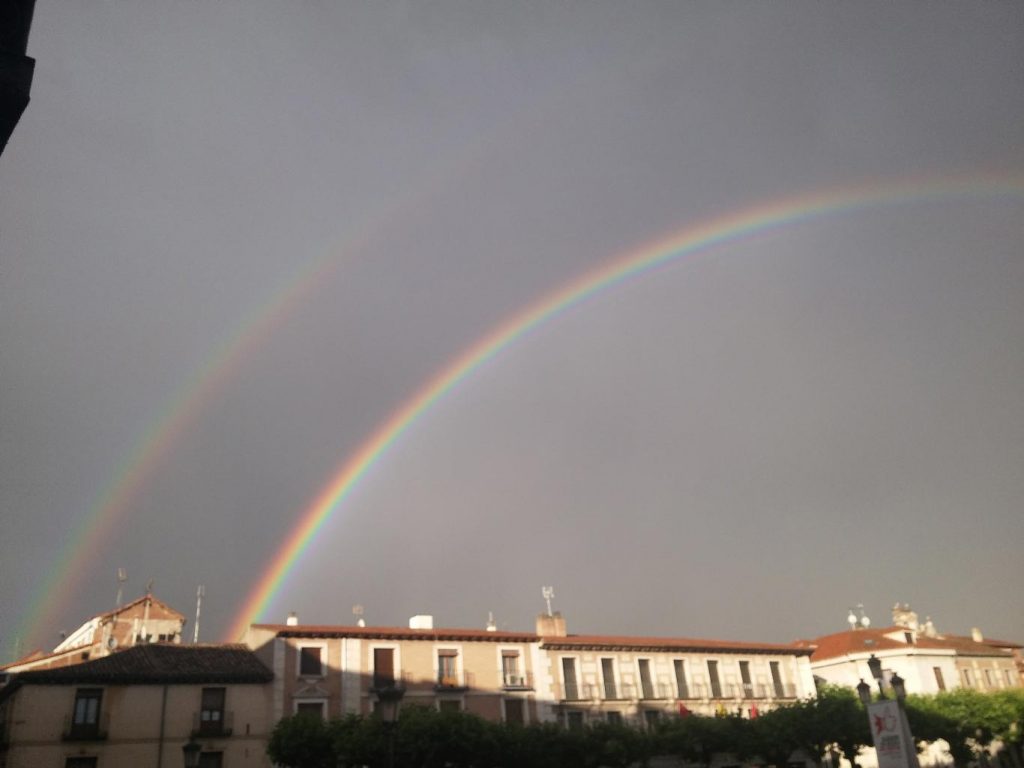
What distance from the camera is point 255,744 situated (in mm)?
35062

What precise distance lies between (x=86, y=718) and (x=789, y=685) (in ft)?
126

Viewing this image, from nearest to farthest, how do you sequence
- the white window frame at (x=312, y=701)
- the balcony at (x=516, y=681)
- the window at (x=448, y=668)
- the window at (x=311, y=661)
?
the white window frame at (x=312, y=701) < the window at (x=311, y=661) < the window at (x=448, y=668) < the balcony at (x=516, y=681)

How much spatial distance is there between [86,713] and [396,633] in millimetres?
A: 13454

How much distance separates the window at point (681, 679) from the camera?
46109mm

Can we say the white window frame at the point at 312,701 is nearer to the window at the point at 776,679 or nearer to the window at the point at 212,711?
the window at the point at 212,711

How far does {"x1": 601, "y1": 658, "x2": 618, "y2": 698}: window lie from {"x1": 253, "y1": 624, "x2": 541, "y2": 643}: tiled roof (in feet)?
14.1

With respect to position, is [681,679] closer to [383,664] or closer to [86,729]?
[383,664]

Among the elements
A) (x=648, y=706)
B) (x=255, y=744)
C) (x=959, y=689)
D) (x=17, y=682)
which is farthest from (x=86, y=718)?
(x=959, y=689)

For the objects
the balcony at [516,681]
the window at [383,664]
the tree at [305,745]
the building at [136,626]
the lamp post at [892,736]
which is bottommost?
the lamp post at [892,736]

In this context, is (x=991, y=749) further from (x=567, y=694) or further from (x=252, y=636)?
(x=252, y=636)

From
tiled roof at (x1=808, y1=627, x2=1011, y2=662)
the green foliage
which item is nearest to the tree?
the green foliage

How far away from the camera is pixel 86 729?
106 feet

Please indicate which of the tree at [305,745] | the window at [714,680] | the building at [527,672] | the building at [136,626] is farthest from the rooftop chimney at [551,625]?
the building at [136,626]

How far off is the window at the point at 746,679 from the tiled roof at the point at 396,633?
13851 mm
